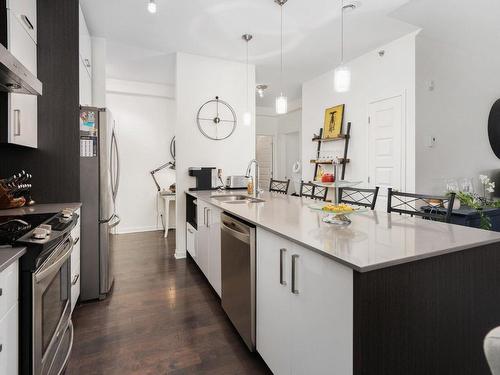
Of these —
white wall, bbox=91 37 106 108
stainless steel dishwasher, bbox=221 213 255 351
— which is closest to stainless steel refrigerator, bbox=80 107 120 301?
white wall, bbox=91 37 106 108

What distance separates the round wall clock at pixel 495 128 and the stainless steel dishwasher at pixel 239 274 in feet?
13.8

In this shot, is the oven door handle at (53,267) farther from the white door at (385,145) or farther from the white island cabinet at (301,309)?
the white door at (385,145)

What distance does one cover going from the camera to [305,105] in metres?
5.47

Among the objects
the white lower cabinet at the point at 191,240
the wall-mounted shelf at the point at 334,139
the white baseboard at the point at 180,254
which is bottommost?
the white baseboard at the point at 180,254

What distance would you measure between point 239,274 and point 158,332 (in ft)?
2.53

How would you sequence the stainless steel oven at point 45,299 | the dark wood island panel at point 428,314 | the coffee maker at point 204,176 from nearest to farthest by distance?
the dark wood island panel at point 428,314, the stainless steel oven at point 45,299, the coffee maker at point 204,176

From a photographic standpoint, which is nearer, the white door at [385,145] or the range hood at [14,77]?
the range hood at [14,77]

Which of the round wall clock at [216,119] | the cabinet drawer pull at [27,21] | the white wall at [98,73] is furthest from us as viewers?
the round wall clock at [216,119]

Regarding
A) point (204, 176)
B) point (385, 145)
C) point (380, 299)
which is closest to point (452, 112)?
point (385, 145)

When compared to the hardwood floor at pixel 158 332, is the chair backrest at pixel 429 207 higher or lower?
higher

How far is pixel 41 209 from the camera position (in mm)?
2068

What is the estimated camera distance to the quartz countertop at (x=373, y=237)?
967mm

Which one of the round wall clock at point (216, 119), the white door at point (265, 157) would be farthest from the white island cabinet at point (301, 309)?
the white door at point (265, 157)

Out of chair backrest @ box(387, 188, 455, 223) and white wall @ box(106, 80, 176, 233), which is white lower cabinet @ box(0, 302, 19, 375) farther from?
white wall @ box(106, 80, 176, 233)
